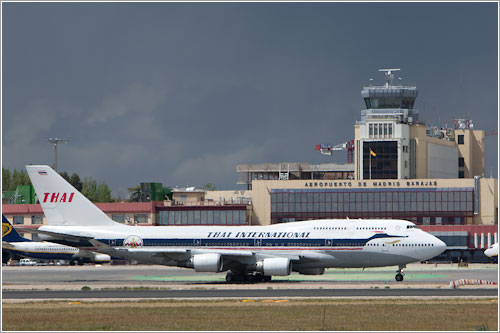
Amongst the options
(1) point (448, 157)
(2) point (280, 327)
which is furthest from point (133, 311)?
(1) point (448, 157)

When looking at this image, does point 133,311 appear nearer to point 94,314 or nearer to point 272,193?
point 94,314

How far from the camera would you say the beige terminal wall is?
142 m

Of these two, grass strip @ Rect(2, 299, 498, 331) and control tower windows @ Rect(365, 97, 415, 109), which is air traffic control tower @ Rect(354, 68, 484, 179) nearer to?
control tower windows @ Rect(365, 97, 415, 109)

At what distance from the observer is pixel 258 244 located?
235 ft

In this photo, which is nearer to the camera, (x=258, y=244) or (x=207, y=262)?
(x=207, y=262)

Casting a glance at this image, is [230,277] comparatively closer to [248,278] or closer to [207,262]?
[248,278]

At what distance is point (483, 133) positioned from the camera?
178500mm

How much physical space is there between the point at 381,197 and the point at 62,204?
7981cm

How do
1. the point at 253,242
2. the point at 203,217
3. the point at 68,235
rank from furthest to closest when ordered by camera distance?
the point at 203,217
the point at 68,235
the point at 253,242

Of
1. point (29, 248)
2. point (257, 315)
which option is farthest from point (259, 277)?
point (29, 248)

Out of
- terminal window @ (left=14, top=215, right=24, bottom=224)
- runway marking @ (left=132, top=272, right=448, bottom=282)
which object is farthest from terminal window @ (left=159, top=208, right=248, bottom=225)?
runway marking @ (left=132, top=272, right=448, bottom=282)

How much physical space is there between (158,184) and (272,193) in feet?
81.4

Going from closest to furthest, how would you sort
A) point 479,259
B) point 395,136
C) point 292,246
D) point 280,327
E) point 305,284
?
point 280,327 → point 305,284 → point 292,246 → point 479,259 → point 395,136

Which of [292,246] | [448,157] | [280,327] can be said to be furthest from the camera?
[448,157]
